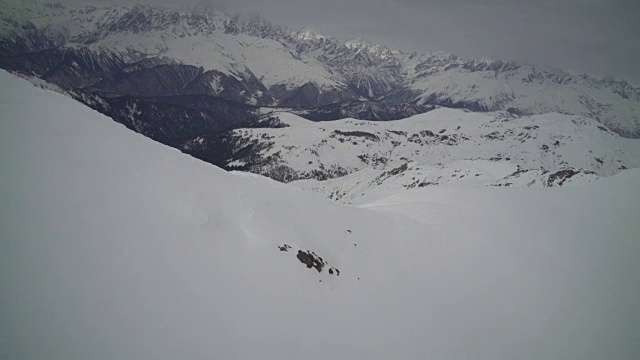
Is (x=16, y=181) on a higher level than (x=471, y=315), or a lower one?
higher

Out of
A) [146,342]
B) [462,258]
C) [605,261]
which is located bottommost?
[462,258]

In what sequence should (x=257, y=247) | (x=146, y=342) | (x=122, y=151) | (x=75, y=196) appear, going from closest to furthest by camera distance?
(x=146, y=342), (x=75, y=196), (x=122, y=151), (x=257, y=247)

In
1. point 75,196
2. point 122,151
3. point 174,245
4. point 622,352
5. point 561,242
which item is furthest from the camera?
point 561,242

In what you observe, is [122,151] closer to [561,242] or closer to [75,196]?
[75,196]

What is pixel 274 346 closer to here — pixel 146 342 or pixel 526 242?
pixel 146 342

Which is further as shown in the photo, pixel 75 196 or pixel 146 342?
pixel 75 196

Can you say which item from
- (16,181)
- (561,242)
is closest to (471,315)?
(561,242)
